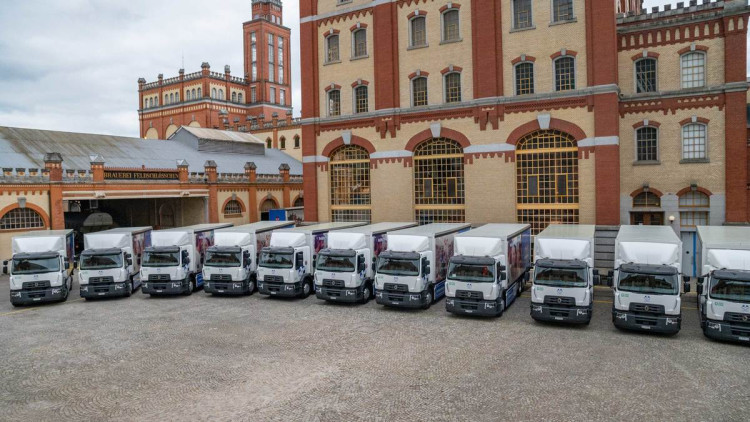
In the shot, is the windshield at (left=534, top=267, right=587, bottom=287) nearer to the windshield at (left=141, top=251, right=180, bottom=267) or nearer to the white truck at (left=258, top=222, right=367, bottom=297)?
the white truck at (left=258, top=222, right=367, bottom=297)

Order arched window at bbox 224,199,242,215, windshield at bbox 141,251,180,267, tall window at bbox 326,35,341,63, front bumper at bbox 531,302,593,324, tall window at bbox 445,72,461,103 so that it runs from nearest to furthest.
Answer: front bumper at bbox 531,302,593,324 → windshield at bbox 141,251,180,267 → tall window at bbox 445,72,461,103 → tall window at bbox 326,35,341,63 → arched window at bbox 224,199,242,215

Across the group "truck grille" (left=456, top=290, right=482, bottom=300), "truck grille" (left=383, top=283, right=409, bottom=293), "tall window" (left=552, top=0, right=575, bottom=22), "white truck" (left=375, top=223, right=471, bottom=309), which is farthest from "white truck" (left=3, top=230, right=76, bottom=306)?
"tall window" (left=552, top=0, right=575, bottom=22)

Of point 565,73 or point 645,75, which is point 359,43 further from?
point 645,75

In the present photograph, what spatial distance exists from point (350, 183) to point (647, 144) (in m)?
19.2

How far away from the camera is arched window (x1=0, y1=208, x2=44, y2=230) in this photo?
33.3 m

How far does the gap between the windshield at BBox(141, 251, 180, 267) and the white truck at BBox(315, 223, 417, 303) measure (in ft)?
24.7

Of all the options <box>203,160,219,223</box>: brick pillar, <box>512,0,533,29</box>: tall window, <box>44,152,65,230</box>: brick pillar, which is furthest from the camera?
<box>203,160,219,223</box>: brick pillar

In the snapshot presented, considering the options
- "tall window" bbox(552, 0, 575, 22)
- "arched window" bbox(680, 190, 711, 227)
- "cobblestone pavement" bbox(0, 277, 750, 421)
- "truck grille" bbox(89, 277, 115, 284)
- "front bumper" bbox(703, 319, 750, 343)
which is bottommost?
"cobblestone pavement" bbox(0, 277, 750, 421)

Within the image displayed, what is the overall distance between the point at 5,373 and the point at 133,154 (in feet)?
113

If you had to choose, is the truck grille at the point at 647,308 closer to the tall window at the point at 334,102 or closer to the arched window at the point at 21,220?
the tall window at the point at 334,102

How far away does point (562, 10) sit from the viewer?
96.9 ft

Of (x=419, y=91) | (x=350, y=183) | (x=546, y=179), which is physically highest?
(x=419, y=91)

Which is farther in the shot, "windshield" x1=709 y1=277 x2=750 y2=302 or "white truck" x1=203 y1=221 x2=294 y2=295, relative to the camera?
"white truck" x1=203 y1=221 x2=294 y2=295

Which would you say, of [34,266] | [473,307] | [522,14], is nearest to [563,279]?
[473,307]
